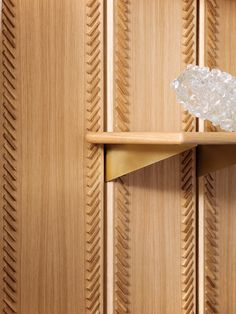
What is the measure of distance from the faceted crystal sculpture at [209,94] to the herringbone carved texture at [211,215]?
215mm

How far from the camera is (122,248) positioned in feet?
4.39

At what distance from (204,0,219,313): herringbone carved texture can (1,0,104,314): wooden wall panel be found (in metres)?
0.28

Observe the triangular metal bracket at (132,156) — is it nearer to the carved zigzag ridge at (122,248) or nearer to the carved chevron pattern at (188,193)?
the carved zigzag ridge at (122,248)

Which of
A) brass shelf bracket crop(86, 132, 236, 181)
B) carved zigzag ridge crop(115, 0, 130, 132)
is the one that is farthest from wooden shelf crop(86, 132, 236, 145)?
carved zigzag ridge crop(115, 0, 130, 132)

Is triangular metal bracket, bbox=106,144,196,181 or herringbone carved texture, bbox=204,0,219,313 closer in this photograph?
triangular metal bracket, bbox=106,144,196,181

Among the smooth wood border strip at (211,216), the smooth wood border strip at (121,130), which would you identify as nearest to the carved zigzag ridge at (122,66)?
the smooth wood border strip at (121,130)

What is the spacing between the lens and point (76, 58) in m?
1.26

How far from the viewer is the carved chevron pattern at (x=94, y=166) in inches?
50.4

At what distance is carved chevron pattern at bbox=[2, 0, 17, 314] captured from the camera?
117 centimetres

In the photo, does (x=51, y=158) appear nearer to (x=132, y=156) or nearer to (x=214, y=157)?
(x=132, y=156)

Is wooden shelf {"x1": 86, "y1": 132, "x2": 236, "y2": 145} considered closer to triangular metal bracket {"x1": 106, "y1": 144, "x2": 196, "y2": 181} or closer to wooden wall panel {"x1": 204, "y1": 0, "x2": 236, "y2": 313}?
triangular metal bracket {"x1": 106, "y1": 144, "x2": 196, "y2": 181}

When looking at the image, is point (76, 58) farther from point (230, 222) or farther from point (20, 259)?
point (230, 222)

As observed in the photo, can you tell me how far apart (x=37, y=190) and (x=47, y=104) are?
0.55 ft

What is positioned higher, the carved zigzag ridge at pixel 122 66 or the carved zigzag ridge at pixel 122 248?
the carved zigzag ridge at pixel 122 66
